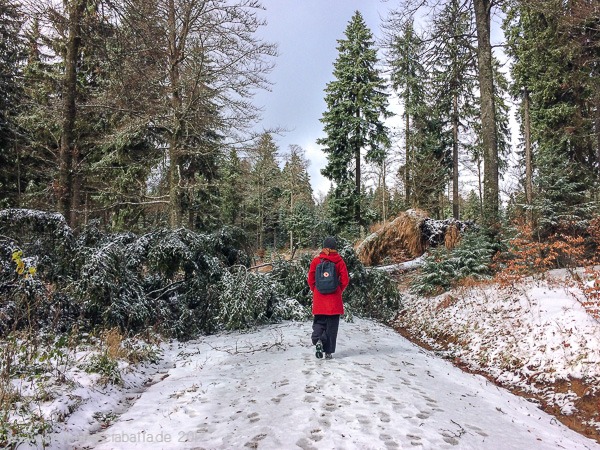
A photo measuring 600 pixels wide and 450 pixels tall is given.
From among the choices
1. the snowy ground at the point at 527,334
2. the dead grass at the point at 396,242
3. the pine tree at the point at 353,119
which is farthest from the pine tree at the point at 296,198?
the snowy ground at the point at 527,334

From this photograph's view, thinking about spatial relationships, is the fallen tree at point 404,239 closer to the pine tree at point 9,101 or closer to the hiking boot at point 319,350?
the hiking boot at point 319,350

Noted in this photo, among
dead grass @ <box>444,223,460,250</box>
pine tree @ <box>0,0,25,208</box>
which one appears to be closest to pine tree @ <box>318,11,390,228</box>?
dead grass @ <box>444,223,460,250</box>

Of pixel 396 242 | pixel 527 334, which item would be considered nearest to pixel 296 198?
pixel 396 242

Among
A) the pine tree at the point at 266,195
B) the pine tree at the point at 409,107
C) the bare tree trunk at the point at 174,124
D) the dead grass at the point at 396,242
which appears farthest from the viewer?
the pine tree at the point at 266,195

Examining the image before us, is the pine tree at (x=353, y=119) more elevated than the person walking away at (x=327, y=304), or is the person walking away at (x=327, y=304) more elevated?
the pine tree at (x=353, y=119)

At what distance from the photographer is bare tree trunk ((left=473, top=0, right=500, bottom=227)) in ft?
33.6

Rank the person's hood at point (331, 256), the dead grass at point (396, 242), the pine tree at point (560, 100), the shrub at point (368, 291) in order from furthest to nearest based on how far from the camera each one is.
Result: 1. the dead grass at point (396, 242)
2. the pine tree at point (560, 100)
3. the shrub at point (368, 291)
4. the person's hood at point (331, 256)

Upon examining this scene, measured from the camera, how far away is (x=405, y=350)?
20.5 ft

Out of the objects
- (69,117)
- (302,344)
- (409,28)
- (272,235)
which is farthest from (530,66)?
(272,235)

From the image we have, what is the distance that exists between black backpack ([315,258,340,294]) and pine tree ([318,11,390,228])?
679 inches

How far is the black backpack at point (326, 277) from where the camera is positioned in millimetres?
5281

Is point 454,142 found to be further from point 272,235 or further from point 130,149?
point 272,235

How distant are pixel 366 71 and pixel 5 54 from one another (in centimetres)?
1859

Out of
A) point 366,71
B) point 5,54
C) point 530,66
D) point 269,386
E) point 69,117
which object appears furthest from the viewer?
point 366,71
